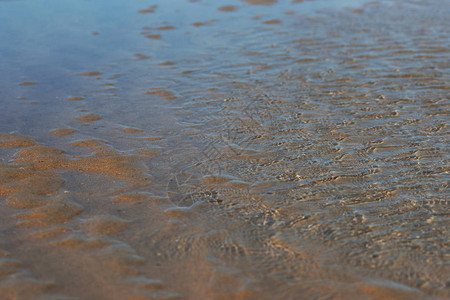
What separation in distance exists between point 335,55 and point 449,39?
2.12 metres

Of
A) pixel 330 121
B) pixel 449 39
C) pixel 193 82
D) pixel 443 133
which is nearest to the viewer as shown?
pixel 443 133

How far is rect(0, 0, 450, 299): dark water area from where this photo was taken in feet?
8.70

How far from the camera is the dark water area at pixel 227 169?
265 centimetres

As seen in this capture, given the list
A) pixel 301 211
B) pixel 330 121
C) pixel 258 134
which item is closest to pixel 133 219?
pixel 301 211

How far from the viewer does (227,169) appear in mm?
3828

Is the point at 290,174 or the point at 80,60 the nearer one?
the point at 290,174

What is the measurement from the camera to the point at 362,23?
881 cm

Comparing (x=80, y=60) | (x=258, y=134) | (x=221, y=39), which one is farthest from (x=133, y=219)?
(x=221, y=39)

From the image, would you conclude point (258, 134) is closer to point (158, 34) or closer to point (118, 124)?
point (118, 124)

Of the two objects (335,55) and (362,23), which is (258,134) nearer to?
(335,55)

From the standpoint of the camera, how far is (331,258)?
2.76 meters

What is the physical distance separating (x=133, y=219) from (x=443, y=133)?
2924 mm

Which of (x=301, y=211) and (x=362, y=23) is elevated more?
(x=362, y=23)

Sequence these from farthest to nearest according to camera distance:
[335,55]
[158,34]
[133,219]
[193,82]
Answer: [158,34] < [335,55] < [193,82] < [133,219]
